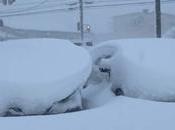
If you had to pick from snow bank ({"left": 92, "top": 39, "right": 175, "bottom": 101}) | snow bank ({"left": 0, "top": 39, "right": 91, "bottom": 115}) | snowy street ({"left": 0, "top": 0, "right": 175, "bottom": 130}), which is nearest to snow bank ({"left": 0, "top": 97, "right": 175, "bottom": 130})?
snowy street ({"left": 0, "top": 0, "right": 175, "bottom": 130})

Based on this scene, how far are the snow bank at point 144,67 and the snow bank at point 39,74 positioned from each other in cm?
54

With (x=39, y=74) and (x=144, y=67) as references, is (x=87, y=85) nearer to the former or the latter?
(x=144, y=67)

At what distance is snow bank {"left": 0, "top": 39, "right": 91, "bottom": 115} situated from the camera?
18.1 feet

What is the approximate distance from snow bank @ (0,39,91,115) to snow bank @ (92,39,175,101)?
54 centimetres

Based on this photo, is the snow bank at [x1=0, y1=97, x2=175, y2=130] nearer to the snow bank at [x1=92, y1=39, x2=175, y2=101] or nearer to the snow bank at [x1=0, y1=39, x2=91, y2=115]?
the snow bank at [x1=0, y1=39, x2=91, y2=115]

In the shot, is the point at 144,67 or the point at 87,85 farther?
the point at 87,85

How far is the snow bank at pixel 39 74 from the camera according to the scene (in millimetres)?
5508

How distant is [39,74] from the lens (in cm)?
576

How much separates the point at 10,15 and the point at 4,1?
1360 millimetres

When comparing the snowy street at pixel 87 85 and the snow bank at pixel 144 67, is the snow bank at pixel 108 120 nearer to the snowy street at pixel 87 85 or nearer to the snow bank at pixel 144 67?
the snowy street at pixel 87 85

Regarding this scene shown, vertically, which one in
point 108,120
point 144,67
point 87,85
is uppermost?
point 144,67

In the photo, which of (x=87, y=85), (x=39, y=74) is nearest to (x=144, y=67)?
(x=87, y=85)

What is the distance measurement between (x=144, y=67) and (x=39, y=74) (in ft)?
4.58

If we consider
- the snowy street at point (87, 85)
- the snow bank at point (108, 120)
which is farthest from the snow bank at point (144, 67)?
the snow bank at point (108, 120)
